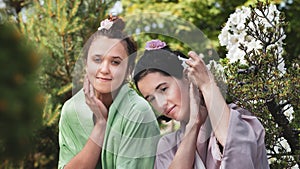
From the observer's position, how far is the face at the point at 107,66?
1.71m

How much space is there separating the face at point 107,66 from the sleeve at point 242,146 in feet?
1.32

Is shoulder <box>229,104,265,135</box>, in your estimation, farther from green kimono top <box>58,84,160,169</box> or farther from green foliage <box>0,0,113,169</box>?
green foliage <box>0,0,113,169</box>

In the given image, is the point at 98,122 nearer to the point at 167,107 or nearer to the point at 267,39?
the point at 167,107

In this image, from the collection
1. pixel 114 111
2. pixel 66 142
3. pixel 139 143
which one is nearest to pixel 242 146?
pixel 139 143

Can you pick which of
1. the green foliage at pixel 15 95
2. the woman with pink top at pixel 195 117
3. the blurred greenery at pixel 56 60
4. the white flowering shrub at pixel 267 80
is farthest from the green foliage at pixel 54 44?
the green foliage at pixel 15 95

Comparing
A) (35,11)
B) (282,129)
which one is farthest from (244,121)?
(35,11)

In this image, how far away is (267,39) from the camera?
214 centimetres

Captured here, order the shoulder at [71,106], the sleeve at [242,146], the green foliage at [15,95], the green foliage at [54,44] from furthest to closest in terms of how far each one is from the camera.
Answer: the green foliage at [54,44] → the shoulder at [71,106] → the sleeve at [242,146] → the green foliage at [15,95]

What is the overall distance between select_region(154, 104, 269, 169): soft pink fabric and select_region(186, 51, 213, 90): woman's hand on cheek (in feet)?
0.46

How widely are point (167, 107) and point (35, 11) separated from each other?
10.4 ft

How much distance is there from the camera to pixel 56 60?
4.43m

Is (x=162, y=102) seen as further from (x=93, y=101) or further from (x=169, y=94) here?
(x=93, y=101)

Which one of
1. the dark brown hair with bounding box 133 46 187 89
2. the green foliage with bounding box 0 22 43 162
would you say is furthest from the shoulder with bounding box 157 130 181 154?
the green foliage with bounding box 0 22 43 162

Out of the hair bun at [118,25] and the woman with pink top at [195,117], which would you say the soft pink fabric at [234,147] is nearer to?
the woman with pink top at [195,117]
